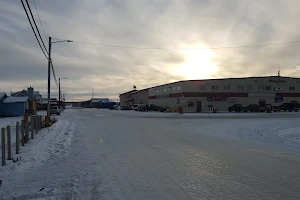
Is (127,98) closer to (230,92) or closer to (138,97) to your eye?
(138,97)

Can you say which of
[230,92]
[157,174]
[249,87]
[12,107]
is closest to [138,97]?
[230,92]

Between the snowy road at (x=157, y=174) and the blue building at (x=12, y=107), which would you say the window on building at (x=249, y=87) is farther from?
the snowy road at (x=157, y=174)

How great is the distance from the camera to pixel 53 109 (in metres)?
46.8

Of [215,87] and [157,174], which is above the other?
[215,87]

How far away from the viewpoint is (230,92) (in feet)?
198

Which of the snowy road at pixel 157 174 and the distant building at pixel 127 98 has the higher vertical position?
the distant building at pixel 127 98

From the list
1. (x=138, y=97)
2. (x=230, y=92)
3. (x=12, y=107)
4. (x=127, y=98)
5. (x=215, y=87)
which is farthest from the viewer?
(x=127, y=98)

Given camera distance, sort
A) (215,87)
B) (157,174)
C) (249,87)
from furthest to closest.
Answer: (249,87), (215,87), (157,174)

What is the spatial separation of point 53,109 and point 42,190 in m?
43.9

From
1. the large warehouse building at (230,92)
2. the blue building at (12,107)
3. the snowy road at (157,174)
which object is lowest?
the snowy road at (157,174)

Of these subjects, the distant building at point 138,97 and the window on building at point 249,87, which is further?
the distant building at point 138,97

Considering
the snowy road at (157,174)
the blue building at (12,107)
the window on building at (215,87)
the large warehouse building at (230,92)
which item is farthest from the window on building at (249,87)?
the snowy road at (157,174)

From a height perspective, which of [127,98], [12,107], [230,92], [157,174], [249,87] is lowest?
[157,174]

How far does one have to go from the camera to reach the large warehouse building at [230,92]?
58844mm
